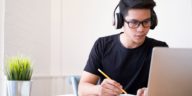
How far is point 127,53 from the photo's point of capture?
63.5 inches

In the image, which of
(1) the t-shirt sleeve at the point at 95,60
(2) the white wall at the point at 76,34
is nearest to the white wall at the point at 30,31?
(2) the white wall at the point at 76,34

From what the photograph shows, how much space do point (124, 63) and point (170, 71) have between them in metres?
0.64

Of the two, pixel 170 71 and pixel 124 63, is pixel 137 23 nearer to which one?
pixel 124 63

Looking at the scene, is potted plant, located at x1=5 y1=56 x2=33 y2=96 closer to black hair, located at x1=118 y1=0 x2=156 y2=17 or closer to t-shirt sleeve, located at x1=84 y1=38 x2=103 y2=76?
t-shirt sleeve, located at x1=84 y1=38 x2=103 y2=76

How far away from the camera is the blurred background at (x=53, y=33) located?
2.38 metres

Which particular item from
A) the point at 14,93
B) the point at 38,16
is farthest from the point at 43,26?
the point at 14,93

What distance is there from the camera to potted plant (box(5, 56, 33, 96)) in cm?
181

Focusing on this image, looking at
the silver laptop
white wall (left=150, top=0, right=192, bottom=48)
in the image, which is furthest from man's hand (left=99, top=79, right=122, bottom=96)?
white wall (left=150, top=0, right=192, bottom=48)

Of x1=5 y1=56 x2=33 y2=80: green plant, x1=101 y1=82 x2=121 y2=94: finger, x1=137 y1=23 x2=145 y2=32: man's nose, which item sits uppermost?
x1=137 y1=23 x2=145 y2=32: man's nose

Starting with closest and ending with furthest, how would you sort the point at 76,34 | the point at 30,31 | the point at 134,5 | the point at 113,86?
the point at 113,86
the point at 134,5
the point at 30,31
the point at 76,34

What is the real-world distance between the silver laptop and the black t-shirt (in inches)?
22.0

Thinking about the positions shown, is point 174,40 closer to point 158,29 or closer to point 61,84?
point 158,29

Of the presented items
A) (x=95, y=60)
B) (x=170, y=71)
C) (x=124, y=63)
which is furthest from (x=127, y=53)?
A: (x=170, y=71)

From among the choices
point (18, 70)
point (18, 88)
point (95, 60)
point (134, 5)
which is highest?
point (134, 5)
